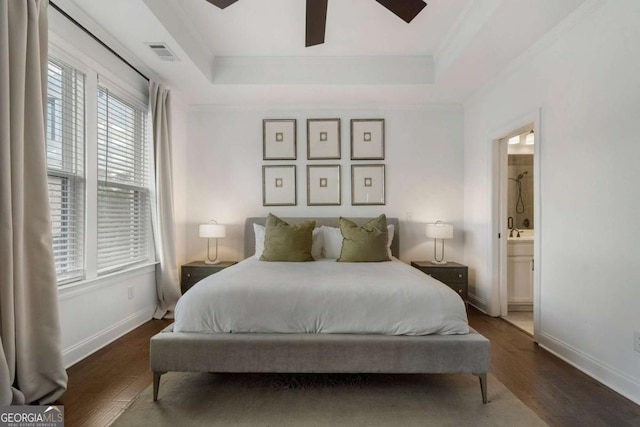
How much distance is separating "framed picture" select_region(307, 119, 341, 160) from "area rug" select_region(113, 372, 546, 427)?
2777 mm

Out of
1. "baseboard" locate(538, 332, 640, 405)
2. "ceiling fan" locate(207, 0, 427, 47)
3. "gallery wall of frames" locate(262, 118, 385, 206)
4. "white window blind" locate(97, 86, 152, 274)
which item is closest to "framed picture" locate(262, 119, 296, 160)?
"gallery wall of frames" locate(262, 118, 385, 206)

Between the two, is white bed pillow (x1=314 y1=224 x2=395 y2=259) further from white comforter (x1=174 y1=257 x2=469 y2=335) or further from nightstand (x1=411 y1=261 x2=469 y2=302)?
white comforter (x1=174 y1=257 x2=469 y2=335)

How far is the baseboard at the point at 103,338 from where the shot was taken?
93.1 inches

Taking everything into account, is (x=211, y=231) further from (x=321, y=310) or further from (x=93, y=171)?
(x=321, y=310)

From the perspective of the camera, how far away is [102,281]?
8.86 feet

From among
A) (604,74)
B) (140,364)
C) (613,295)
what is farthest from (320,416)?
(604,74)

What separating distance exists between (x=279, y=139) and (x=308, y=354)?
9.79 ft

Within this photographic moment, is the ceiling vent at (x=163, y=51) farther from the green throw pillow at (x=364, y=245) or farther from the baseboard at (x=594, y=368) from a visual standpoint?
the baseboard at (x=594, y=368)

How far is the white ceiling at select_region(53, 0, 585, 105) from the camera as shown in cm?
243

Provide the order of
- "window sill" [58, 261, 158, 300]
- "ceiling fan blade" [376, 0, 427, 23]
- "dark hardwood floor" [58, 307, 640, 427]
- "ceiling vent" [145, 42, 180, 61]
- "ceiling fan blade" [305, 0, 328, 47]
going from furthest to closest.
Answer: "ceiling vent" [145, 42, 180, 61]
"window sill" [58, 261, 158, 300]
"ceiling fan blade" [305, 0, 328, 47]
"ceiling fan blade" [376, 0, 427, 23]
"dark hardwood floor" [58, 307, 640, 427]

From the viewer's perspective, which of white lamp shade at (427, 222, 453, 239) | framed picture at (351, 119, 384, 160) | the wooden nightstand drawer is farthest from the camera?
framed picture at (351, 119, 384, 160)

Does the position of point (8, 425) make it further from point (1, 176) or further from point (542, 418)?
point (542, 418)

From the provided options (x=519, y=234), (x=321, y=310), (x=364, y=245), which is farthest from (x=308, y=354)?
(x=519, y=234)

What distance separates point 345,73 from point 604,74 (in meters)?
2.26
